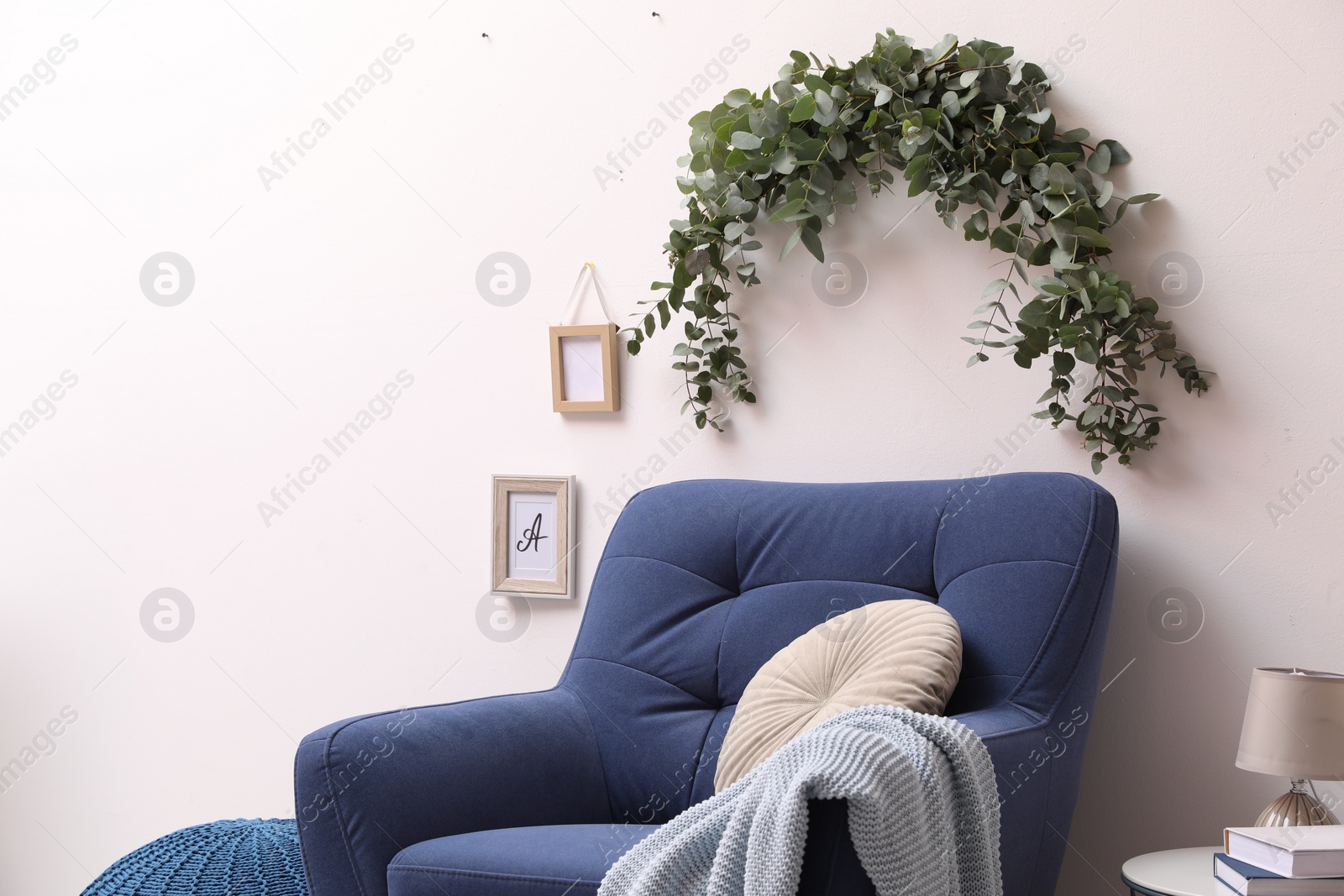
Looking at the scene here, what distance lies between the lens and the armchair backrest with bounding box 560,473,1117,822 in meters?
A: 1.54

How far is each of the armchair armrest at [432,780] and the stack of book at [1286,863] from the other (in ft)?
3.03

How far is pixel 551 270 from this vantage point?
2262mm

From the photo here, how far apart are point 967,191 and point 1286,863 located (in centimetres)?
111

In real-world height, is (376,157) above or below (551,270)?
above

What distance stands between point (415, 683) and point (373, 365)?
73 centimetres

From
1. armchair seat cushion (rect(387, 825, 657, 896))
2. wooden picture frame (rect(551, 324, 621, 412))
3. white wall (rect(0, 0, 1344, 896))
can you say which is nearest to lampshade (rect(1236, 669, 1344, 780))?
white wall (rect(0, 0, 1344, 896))

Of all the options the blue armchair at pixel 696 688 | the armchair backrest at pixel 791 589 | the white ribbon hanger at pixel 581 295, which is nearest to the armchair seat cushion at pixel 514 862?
the blue armchair at pixel 696 688

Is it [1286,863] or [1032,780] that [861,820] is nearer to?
[1032,780]

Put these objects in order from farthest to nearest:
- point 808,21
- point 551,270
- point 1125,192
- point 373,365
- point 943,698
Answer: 1. point 373,365
2. point 551,270
3. point 808,21
4. point 1125,192
5. point 943,698

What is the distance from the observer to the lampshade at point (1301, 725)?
4.49ft

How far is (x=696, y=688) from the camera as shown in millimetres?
1779

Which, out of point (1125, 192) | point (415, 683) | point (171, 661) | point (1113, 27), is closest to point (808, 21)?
point (1113, 27)

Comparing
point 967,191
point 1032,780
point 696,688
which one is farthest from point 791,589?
point 967,191

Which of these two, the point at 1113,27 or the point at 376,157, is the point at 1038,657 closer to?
the point at 1113,27
